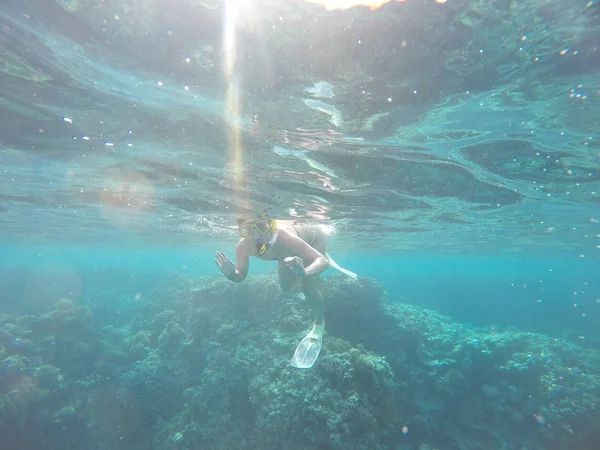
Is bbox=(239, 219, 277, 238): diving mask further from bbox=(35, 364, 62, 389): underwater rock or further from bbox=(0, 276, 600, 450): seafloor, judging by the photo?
bbox=(35, 364, 62, 389): underwater rock

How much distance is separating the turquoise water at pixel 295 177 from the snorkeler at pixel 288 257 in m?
1.50

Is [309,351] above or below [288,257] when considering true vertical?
below

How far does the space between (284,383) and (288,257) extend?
5.95 metres

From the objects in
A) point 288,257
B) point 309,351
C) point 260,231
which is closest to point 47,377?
point 309,351

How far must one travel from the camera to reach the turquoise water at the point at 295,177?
560 centimetres

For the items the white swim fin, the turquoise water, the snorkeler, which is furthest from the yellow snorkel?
the turquoise water

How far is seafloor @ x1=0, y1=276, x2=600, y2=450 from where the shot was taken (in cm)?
862

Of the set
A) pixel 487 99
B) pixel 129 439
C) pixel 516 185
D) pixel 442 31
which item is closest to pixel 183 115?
pixel 442 31

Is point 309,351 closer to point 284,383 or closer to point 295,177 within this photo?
point 284,383

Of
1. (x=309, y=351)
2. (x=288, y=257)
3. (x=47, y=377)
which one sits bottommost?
(x=47, y=377)

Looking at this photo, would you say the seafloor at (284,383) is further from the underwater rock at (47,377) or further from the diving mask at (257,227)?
the diving mask at (257,227)

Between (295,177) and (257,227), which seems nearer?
(257,227)

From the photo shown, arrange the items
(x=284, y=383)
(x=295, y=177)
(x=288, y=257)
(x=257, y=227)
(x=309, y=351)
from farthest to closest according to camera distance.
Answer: (x=295, y=177) < (x=284, y=383) < (x=309, y=351) < (x=257, y=227) < (x=288, y=257)

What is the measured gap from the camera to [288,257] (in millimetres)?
5164
